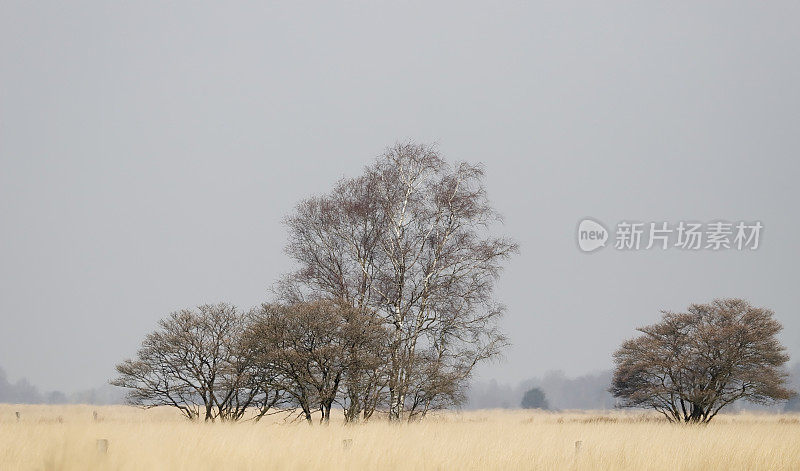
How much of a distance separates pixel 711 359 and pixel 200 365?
20673 millimetres

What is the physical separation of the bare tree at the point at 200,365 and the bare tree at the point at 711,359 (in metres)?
17.3

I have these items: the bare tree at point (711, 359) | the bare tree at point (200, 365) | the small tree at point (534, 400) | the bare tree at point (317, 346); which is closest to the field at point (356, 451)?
the bare tree at point (317, 346)

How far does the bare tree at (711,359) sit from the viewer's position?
31844mm

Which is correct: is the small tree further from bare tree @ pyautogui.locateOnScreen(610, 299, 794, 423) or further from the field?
the field

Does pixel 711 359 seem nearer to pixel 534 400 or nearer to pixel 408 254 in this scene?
pixel 408 254

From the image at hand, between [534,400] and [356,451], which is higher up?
[356,451]

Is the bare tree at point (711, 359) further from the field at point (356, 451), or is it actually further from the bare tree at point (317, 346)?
the bare tree at point (317, 346)

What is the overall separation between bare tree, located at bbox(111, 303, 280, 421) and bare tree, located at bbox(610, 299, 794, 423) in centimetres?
1732

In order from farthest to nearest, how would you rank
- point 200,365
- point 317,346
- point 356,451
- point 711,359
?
1. point 711,359
2. point 200,365
3. point 317,346
4. point 356,451

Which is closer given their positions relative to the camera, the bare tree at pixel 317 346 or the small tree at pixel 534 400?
the bare tree at pixel 317 346

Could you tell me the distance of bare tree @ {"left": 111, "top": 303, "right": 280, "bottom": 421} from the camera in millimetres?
23984

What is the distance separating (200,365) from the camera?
24.4 m

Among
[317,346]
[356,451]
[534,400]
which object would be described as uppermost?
[317,346]

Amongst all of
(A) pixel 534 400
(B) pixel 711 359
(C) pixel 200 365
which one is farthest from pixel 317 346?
(A) pixel 534 400
